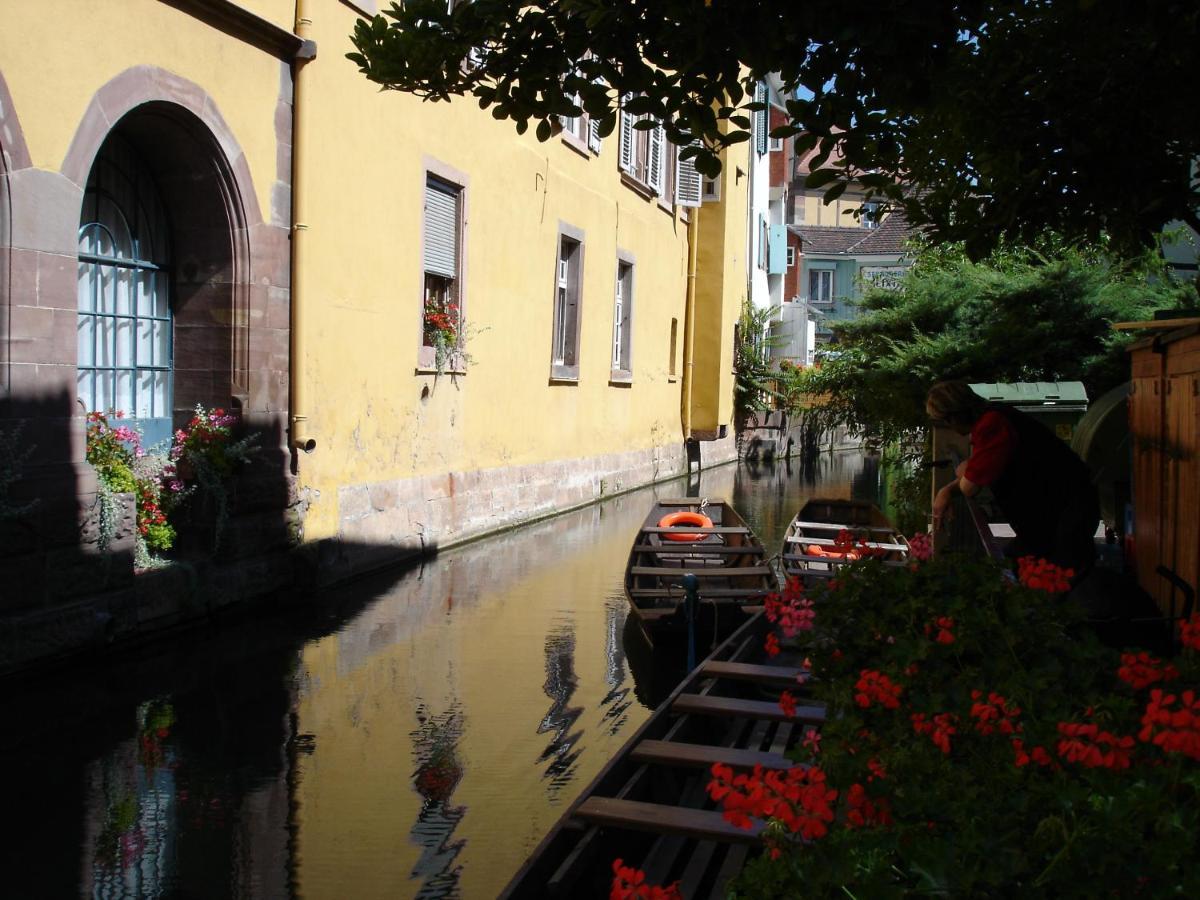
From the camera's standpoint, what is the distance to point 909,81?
422 centimetres

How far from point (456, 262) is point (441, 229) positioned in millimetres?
518

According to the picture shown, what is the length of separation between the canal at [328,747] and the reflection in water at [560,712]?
16mm

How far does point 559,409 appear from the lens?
18.8 metres

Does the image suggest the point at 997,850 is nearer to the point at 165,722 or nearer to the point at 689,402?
the point at 165,722

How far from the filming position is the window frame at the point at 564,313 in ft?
60.8

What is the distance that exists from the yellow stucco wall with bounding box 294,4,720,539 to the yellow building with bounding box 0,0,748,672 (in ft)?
0.12

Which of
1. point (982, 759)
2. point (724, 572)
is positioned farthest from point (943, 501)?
point (982, 759)

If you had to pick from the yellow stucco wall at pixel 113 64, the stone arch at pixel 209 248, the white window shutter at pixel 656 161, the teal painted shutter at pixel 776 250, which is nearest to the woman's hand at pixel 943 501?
the yellow stucco wall at pixel 113 64

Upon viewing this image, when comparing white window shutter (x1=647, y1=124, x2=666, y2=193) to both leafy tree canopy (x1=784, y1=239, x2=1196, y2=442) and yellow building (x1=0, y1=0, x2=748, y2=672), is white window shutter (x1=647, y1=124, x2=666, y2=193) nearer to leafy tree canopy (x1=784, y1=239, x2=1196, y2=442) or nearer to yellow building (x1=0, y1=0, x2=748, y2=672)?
yellow building (x1=0, y1=0, x2=748, y2=672)

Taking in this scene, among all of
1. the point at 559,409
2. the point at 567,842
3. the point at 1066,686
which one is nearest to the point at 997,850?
the point at 1066,686

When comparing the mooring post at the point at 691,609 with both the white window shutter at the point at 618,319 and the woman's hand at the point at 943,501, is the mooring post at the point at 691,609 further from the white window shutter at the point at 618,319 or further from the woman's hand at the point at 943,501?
the white window shutter at the point at 618,319

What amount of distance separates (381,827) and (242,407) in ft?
18.9

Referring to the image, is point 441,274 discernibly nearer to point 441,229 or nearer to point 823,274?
point 441,229

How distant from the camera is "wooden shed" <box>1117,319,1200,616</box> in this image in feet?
20.1
